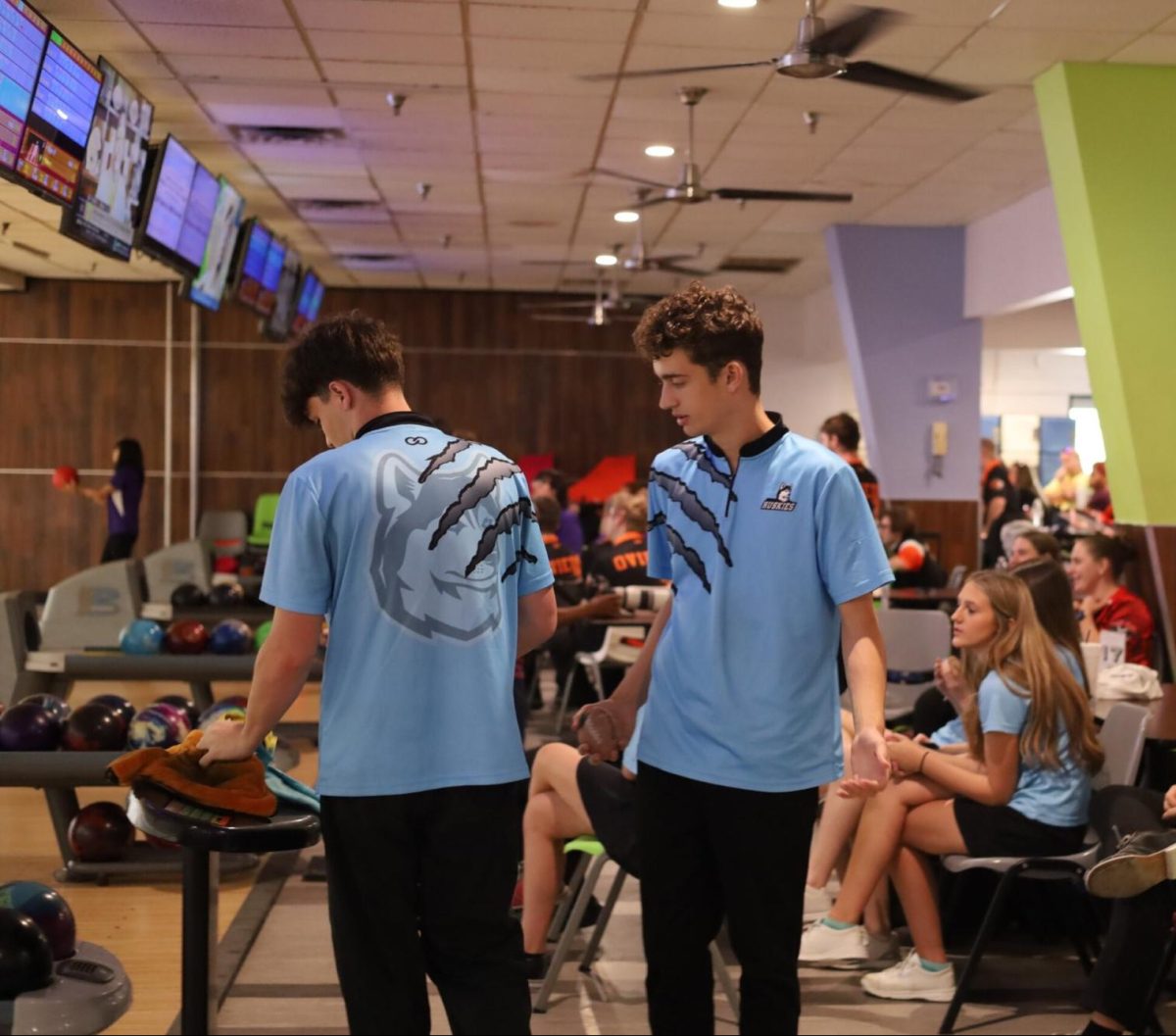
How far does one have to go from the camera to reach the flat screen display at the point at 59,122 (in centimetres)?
496

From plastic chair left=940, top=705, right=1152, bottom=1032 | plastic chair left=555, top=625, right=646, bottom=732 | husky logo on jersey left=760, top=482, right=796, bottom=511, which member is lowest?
plastic chair left=940, top=705, right=1152, bottom=1032

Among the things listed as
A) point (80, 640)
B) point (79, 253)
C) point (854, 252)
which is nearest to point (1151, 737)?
point (79, 253)

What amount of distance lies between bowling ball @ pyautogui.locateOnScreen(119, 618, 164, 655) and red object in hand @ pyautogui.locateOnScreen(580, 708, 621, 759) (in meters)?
3.96

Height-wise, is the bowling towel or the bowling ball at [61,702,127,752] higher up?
the bowling ball at [61,702,127,752]

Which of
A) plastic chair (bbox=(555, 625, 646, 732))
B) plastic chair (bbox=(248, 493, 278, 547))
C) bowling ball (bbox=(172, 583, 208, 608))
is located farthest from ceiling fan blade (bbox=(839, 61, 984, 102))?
plastic chair (bbox=(248, 493, 278, 547))

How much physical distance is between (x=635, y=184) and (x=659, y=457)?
6685 mm

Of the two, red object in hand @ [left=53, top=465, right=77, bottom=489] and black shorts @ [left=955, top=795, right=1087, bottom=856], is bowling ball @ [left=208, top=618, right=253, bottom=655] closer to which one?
red object in hand @ [left=53, top=465, right=77, bottom=489]

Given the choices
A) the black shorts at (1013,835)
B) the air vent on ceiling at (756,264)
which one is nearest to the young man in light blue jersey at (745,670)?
the black shorts at (1013,835)

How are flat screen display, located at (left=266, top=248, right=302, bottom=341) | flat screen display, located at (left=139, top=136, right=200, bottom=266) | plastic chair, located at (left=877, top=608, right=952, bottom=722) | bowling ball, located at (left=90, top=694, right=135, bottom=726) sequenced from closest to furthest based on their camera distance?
bowling ball, located at (left=90, top=694, right=135, bottom=726), plastic chair, located at (left=877, top=608, right=952, bottom=722), flat screen display, located at (left=139, top=136, right=200, bottom=266), flat screen display, located at (left=266, top=248, right=302, bottom=341)

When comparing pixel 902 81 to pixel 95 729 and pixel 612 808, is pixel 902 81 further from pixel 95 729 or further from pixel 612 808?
pixel 95 729

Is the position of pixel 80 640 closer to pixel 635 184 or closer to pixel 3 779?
pixel 3 779

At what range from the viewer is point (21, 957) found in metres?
2.25

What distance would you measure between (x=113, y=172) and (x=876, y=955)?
13.9 feet

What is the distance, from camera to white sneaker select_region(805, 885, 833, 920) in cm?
450
